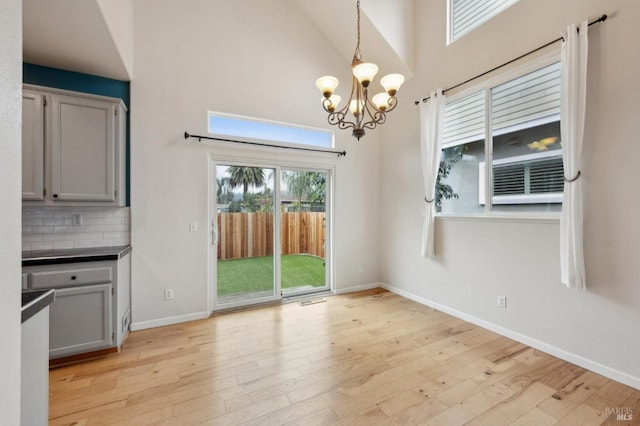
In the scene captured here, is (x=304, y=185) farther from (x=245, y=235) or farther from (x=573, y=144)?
(x=573, y=144)

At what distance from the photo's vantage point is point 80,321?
252 centimetres

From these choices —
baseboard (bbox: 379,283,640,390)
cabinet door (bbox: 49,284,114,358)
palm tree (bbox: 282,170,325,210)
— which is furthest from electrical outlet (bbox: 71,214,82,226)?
baseboard (bbox: 379,283,640,390)

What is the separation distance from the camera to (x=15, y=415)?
0.89m

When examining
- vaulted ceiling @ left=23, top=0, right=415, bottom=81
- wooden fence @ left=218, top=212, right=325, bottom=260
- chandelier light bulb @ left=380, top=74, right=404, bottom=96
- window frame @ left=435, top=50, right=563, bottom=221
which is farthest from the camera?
wooden fence @ left=218, top=212, right=325, bottom=260

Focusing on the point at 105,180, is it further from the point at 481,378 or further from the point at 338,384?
the point at 481,378

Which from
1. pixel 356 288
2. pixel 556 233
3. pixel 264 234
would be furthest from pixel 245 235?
pixel 556 233

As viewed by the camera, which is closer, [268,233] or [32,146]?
[32,146]

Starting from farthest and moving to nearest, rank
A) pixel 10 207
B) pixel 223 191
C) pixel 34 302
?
pixel 223 191
pixel 34 302
pixel 10 207

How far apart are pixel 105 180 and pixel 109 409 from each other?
2063 mm

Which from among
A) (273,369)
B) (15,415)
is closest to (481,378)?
(273,369)

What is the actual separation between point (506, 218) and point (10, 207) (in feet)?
11.9

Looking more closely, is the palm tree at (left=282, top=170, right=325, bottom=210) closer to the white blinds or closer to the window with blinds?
the white blinds

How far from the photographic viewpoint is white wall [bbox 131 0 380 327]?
3254mm

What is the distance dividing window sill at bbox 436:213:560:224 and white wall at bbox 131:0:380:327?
222 centimetres
